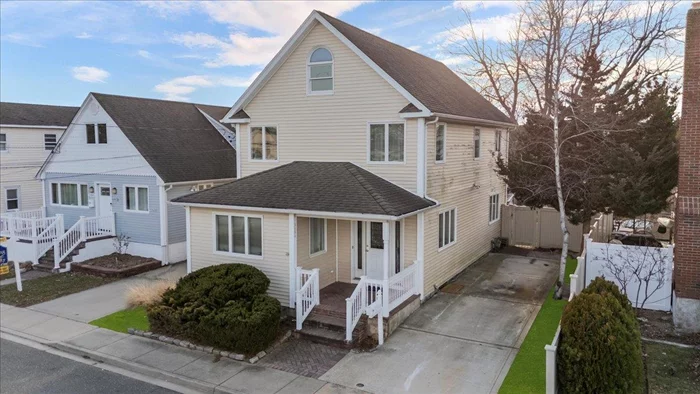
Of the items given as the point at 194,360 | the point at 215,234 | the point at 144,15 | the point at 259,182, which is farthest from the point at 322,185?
the point at 144,15

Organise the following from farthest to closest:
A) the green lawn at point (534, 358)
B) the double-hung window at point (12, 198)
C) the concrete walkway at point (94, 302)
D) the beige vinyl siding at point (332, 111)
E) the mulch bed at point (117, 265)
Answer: the double-hung window at point (12, 198), the mulch bed at point (117, 265), the beige vinyl siding at point (332, 111), the concrete walkway at point (94, 302), the green lawn at point (534, 358)

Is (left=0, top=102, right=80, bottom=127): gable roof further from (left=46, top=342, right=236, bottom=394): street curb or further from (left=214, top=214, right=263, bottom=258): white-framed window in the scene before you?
(left=46, top=342, right=236, bottom=394): street curb

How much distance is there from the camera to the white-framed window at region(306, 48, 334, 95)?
14844 mm

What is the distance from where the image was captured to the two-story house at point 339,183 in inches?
508

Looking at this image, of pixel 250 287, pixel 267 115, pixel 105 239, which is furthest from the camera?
pixel 105 239

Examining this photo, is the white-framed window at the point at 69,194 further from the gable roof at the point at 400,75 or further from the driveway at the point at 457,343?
the driveway at the point at 457,343

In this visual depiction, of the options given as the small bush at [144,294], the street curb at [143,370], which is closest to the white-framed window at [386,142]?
the small bush at [144,294]

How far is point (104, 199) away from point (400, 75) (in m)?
14.2

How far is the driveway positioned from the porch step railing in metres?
1.82

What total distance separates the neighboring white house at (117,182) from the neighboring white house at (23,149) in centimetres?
424

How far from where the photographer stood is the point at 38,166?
88.4ft

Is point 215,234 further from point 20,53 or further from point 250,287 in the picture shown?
point 20,53

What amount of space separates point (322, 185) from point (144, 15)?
12.8 m

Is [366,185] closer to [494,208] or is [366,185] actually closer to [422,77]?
[422,77]
